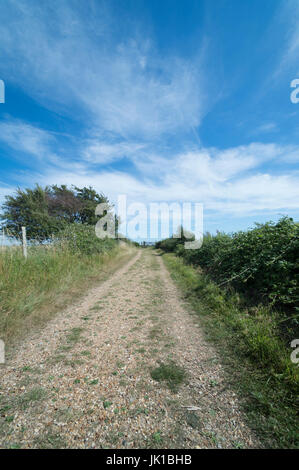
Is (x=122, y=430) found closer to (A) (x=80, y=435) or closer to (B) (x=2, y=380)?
(A) (x=80, y=435)

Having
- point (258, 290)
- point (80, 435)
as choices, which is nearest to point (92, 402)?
point (80, 435)

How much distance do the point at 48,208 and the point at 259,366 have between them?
21.5 m

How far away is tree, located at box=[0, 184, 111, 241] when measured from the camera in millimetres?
17438

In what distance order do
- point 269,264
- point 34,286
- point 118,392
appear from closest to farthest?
point 118,392, point 269,264, point 34,286

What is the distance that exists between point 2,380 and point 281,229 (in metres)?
6.47

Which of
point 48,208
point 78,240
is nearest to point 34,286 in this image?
point 78,240

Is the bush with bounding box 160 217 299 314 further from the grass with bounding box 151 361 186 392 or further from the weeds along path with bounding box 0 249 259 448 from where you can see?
the grass with bounding box 151 361 186 392

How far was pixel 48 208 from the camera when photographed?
18875mm

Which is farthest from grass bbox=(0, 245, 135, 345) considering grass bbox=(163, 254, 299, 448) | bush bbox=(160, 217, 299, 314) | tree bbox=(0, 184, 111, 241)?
tree bbox=(0, 184, 111, 241)

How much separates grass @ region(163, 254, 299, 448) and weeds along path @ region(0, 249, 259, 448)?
17cm

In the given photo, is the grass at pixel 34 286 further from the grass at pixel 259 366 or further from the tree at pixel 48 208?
the tree at pixel 48 208

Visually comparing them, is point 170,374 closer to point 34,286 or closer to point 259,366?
point 259,366
